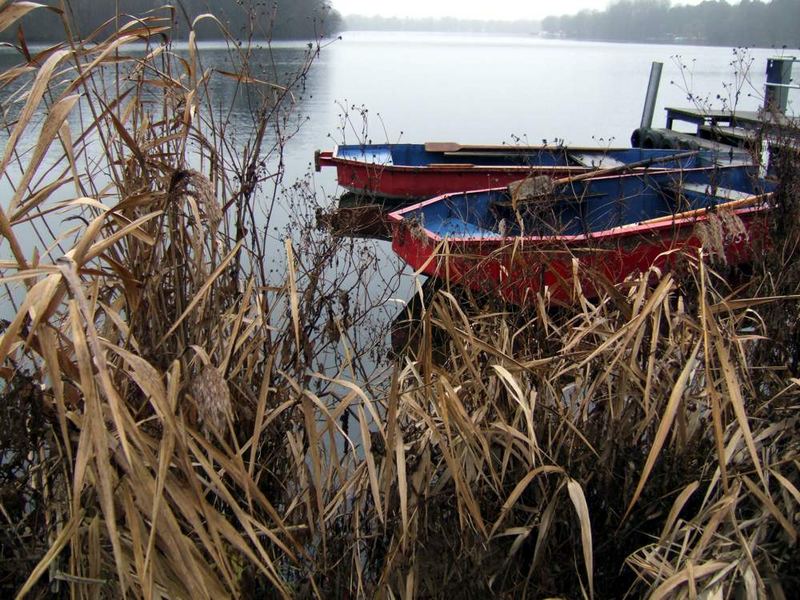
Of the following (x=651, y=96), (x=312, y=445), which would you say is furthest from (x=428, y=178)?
(x=312, y=445)

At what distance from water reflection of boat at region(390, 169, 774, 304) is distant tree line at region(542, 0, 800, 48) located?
2.96 m

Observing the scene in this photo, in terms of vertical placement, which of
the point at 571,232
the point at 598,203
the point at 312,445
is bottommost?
the point at 571,232

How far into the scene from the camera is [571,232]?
814 cm

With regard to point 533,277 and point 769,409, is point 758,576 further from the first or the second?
point 533,277

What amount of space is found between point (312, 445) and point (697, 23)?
78.9 m

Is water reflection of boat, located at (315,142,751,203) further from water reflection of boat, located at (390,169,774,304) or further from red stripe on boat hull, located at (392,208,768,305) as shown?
red stripe on boat hull, located at (392,208,768,305)

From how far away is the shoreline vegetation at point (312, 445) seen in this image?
1692 mm

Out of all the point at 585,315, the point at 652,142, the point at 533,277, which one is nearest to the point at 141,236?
the point at 585,315

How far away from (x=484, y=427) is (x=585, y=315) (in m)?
0.60

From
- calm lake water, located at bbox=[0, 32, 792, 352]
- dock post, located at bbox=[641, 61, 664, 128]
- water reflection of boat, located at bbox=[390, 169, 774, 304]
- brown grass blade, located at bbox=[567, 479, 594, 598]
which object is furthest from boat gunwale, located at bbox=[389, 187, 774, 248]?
dock post, located at bbox=[641, 61, 664, 128]

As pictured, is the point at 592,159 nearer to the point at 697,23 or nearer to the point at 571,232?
the point at 571,232

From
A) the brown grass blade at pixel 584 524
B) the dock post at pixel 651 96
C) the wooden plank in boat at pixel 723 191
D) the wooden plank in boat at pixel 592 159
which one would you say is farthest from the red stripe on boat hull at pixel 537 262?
the dock post at pixel 651 96

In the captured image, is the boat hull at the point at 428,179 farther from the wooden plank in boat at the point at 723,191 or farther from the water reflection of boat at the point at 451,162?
the wooden plank in boat at the point at 723,191

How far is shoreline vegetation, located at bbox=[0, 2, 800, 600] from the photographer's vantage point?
1.69m
